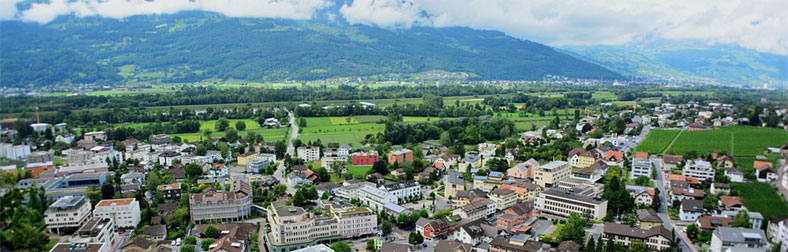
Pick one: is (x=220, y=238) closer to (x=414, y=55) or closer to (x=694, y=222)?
(x=694, y=222)

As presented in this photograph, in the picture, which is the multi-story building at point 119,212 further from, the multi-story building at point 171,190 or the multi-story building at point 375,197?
the multi-story building at point 375,197

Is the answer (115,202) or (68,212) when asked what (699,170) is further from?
(68,212)

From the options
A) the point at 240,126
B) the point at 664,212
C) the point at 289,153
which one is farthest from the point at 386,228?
the point at 240,126

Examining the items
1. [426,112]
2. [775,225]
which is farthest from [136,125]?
[775,225]

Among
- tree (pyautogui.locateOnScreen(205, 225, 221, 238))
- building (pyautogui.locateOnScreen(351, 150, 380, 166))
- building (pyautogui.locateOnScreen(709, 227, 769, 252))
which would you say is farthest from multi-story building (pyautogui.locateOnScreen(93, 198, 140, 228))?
building (pyautogui.locateOnScreen(709, 227, 769, 252))

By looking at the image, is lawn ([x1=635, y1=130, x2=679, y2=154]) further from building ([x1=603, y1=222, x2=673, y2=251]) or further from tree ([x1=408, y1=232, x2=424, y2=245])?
tree ([x1=408, y1=232, x2=424, y2=245])

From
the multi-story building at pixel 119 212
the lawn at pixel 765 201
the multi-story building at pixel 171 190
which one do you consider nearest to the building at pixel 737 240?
the lawn at pixel 765 201

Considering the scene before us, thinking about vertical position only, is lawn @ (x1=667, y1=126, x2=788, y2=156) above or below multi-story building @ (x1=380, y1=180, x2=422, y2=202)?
above
